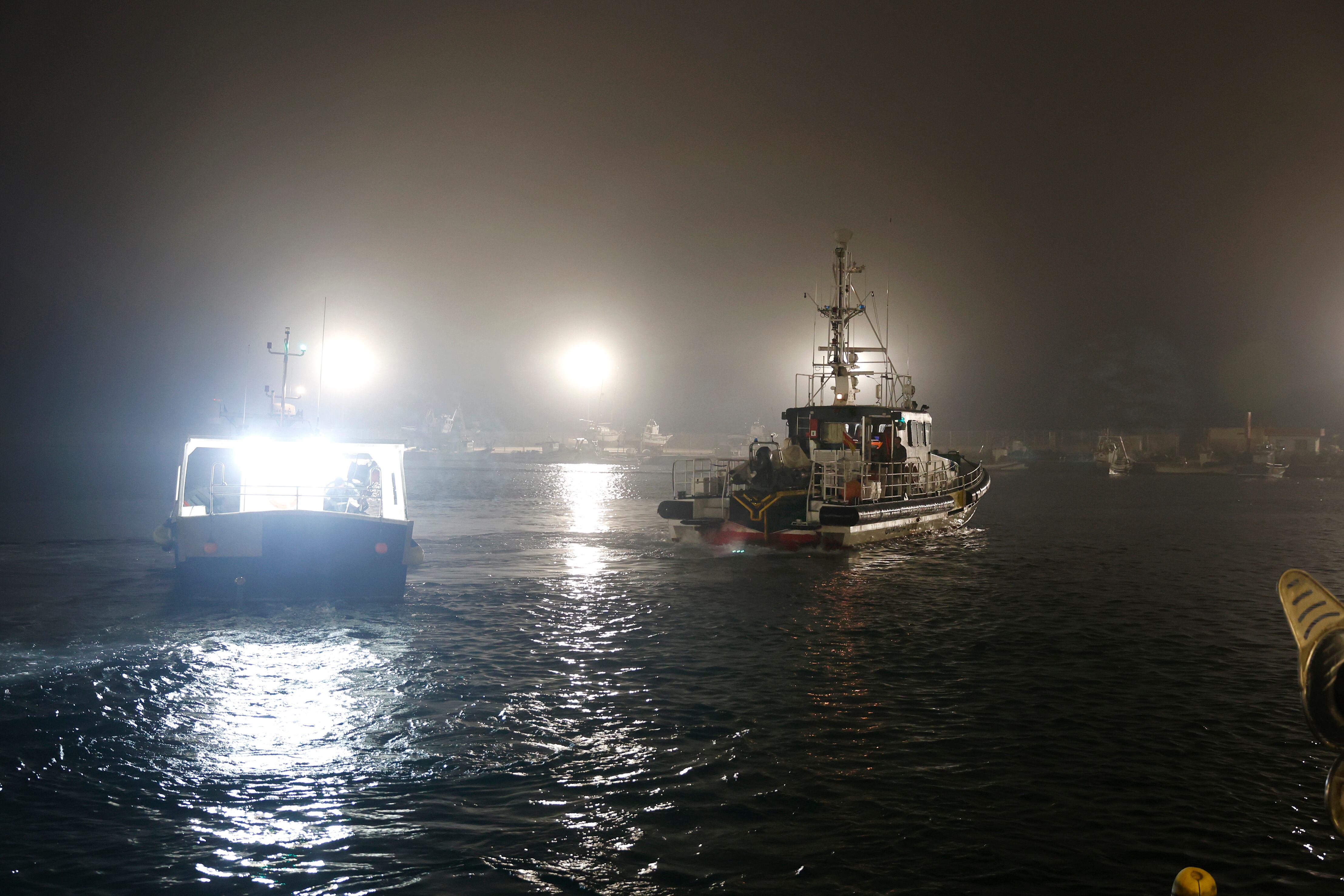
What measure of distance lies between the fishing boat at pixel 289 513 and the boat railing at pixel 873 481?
13.0 m

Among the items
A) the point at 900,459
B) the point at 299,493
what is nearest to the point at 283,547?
the point at 299,493

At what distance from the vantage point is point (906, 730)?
31.1 feet

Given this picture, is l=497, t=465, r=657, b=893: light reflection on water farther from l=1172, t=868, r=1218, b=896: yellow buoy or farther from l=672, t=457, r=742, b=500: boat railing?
l=672, t=457, r=742, b=500: boat railing

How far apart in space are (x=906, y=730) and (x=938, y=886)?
11.8 ft

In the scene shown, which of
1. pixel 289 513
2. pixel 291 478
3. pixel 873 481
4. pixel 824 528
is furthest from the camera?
pixel 873 481

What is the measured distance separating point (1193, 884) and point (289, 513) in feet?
50.0

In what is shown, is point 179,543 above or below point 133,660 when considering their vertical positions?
above

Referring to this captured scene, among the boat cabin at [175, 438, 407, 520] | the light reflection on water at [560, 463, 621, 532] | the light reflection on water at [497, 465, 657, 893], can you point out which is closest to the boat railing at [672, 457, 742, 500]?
the light reflection on water at [497, 465, 657, 893]

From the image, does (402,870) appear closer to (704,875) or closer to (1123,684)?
(704,875)

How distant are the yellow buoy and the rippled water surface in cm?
169

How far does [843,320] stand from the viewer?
3216cm

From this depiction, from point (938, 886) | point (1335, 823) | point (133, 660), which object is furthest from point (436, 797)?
point (133, 660)

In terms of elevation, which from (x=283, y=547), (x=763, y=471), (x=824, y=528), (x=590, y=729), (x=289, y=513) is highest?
(x=763, y=471)

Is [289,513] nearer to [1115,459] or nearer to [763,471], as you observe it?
[763,471]
